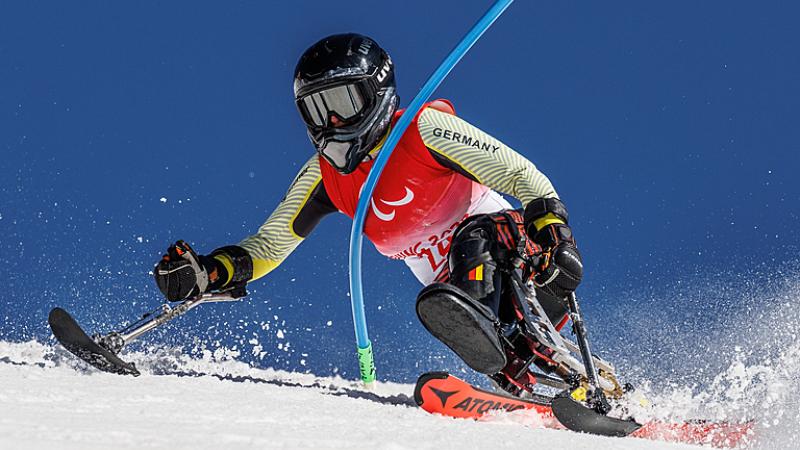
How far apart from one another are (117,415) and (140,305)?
3134 millimetres

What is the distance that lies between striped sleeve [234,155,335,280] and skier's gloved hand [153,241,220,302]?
0.35 metres

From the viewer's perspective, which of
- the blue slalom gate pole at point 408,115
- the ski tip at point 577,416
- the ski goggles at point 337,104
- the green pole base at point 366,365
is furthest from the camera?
the green pole base at point 366,365

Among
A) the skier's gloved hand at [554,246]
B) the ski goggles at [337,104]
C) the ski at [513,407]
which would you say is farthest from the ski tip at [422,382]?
the ski goggles at [337,104]

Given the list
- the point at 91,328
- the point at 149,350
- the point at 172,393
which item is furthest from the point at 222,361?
the point at 172,393

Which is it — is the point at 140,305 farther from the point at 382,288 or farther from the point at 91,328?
the point at 382,288

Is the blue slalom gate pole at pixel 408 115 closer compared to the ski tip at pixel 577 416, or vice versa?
the ski tip at pixel 577 416

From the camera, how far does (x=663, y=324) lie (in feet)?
17.6

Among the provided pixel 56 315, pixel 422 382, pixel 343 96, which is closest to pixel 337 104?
pixel 343 96

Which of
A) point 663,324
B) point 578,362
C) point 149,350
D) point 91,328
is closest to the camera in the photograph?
point 578,362

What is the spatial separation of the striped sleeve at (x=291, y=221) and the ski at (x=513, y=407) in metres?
1.18

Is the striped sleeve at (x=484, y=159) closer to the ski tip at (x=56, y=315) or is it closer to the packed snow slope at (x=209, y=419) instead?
the packed snow slope at (x=209, y=419)

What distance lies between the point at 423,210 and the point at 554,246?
754 millimetres

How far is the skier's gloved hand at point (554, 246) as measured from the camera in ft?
9.50

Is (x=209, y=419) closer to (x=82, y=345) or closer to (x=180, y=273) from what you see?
(x=82, y=345)
